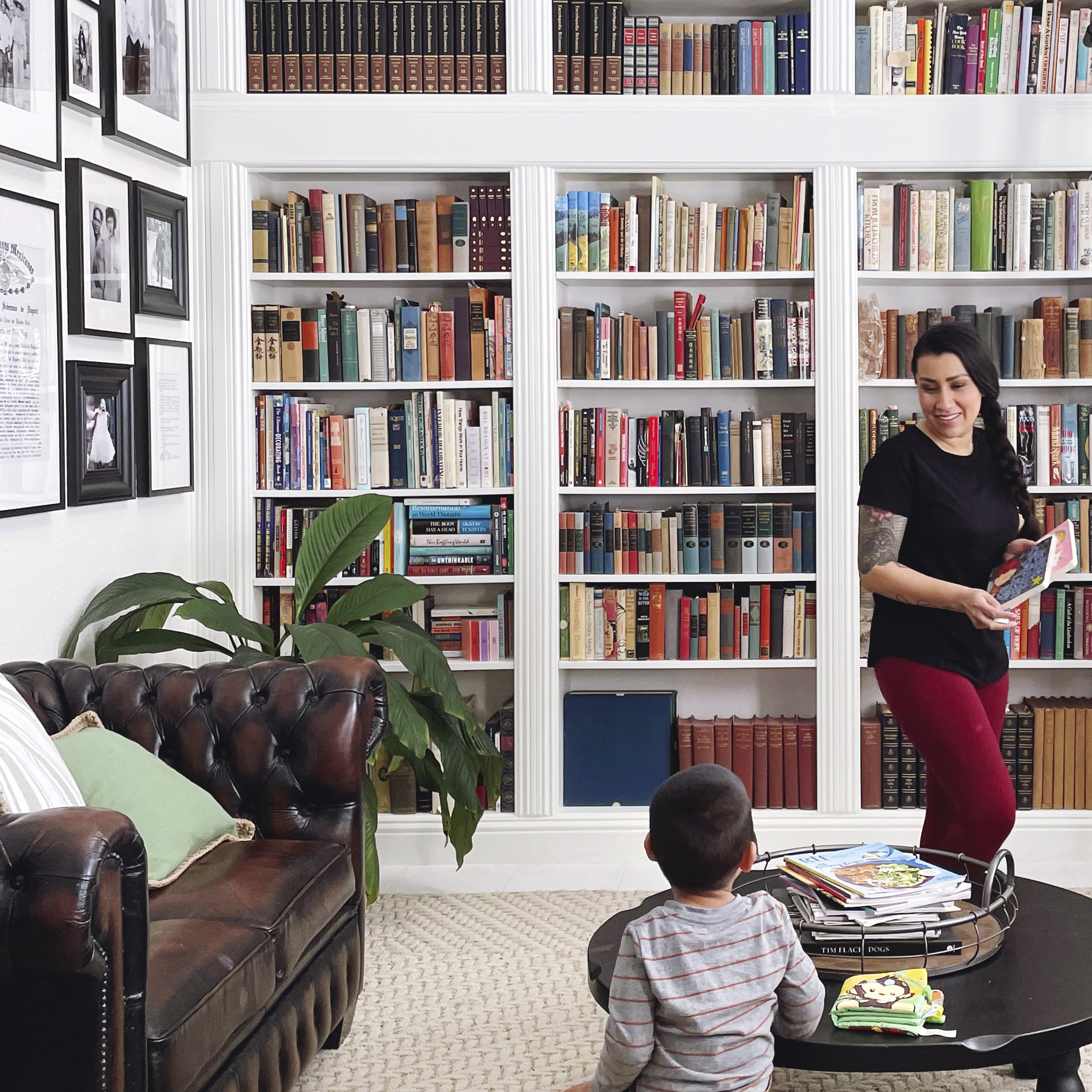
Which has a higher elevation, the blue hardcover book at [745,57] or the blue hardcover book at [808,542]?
the blue hardcover book at [745,57]

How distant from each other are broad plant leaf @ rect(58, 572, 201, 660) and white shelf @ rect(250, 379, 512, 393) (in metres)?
0.89

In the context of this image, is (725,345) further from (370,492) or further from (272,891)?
(272,891)

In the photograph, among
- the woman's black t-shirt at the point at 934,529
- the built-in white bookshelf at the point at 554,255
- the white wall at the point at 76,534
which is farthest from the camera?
the built-in white bookshelf at the point at 554,255

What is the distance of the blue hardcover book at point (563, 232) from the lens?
12.6ft

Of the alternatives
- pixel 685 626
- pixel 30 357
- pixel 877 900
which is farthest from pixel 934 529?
pixel 30 357

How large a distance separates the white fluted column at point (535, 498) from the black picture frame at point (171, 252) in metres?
0.98

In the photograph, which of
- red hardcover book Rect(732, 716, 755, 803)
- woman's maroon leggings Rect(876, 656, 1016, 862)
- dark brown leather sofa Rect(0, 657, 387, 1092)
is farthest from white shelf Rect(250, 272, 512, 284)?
woman's maroon leggings Rect(876, 656, 1016, 862)

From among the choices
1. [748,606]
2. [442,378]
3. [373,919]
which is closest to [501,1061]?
[373,919]

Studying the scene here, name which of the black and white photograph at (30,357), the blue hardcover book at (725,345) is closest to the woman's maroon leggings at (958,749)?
the blue hardcover book at (725,345)

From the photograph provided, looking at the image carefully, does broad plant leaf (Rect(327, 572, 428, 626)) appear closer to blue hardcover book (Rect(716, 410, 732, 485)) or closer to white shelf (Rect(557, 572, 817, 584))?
white shelf (Rect(557, 572, 817, 584))

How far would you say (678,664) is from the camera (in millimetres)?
3885

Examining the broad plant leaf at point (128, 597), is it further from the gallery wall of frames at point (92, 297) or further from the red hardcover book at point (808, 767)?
the red hardcover book at point (808, 767)

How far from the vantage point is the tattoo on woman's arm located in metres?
2.62

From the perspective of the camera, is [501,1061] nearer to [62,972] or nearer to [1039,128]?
[62,972]
